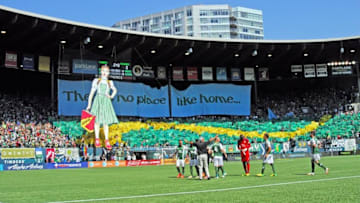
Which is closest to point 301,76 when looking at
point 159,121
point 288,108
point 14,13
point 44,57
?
point 288,108

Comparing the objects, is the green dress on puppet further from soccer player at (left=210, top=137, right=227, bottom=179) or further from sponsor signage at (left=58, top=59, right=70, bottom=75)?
soccer player at (left=210, top=137, right=227, bottom=179)

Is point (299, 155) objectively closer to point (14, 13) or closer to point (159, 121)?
point (159, 121)

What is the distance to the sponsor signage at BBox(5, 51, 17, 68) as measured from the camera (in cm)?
4500

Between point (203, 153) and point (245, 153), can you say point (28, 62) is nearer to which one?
point (245, 153)

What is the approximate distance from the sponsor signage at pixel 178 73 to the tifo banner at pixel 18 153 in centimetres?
2665

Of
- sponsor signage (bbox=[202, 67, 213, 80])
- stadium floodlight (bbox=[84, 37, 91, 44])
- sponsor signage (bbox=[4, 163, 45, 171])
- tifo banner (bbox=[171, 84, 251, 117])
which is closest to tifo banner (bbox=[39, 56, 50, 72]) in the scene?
stadium floodlight (bbox=[84, 37, 91, 44])

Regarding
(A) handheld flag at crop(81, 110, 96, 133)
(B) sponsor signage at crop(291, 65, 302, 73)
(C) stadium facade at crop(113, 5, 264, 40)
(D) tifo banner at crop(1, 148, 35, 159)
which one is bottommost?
(D) tifo banner at crop(1, 148, 35, 159)

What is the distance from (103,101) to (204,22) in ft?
317

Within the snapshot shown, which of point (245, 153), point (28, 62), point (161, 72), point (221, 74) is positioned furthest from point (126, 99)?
point (245, 153)

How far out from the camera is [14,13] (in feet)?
128

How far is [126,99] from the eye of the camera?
52875 millimetres

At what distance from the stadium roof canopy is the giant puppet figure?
4.23m

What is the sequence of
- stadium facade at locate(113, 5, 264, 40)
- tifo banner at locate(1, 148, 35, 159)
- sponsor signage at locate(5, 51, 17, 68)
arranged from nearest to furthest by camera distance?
tifo banner at locate(1, 148, 35, 159), sponsor signage at locate(5, 51, 17, 68), stadium facade at locate(113, 5, 264, 40)

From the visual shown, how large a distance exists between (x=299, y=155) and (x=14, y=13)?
1321 inches
